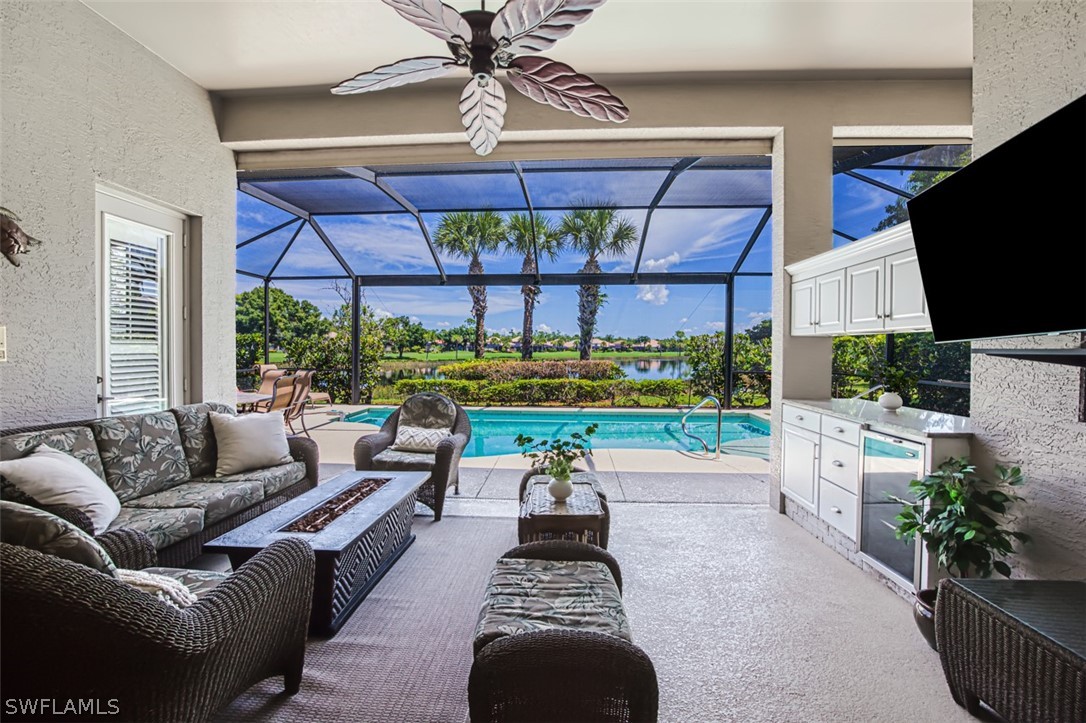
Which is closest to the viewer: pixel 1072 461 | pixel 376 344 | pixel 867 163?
pixel 1072 461

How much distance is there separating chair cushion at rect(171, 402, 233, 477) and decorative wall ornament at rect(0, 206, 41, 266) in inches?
48.3

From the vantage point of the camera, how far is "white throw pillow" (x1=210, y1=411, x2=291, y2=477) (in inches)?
138

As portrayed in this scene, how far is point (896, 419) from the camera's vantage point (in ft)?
9.66

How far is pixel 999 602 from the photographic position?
1658mm

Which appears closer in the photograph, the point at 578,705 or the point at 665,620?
the point at 578,705

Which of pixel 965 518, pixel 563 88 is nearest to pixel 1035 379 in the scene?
pixel 965 518

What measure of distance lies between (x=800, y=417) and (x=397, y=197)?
5440 mm

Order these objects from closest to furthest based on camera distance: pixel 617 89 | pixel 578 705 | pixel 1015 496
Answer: pixel 578 705
pixel 1015 496
pixel 617 89

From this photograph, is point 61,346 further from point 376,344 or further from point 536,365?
point 536,365

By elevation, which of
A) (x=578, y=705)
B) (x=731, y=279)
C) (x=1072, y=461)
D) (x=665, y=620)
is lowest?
(x=665, y=620)

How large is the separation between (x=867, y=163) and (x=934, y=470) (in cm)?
433

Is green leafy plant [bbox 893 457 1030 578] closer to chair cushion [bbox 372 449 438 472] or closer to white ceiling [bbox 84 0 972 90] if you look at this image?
white ceiling [bbox 84 0 972 90]

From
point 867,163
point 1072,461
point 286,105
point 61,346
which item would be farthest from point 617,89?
point 61,346

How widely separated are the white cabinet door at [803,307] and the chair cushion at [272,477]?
4041 mm
